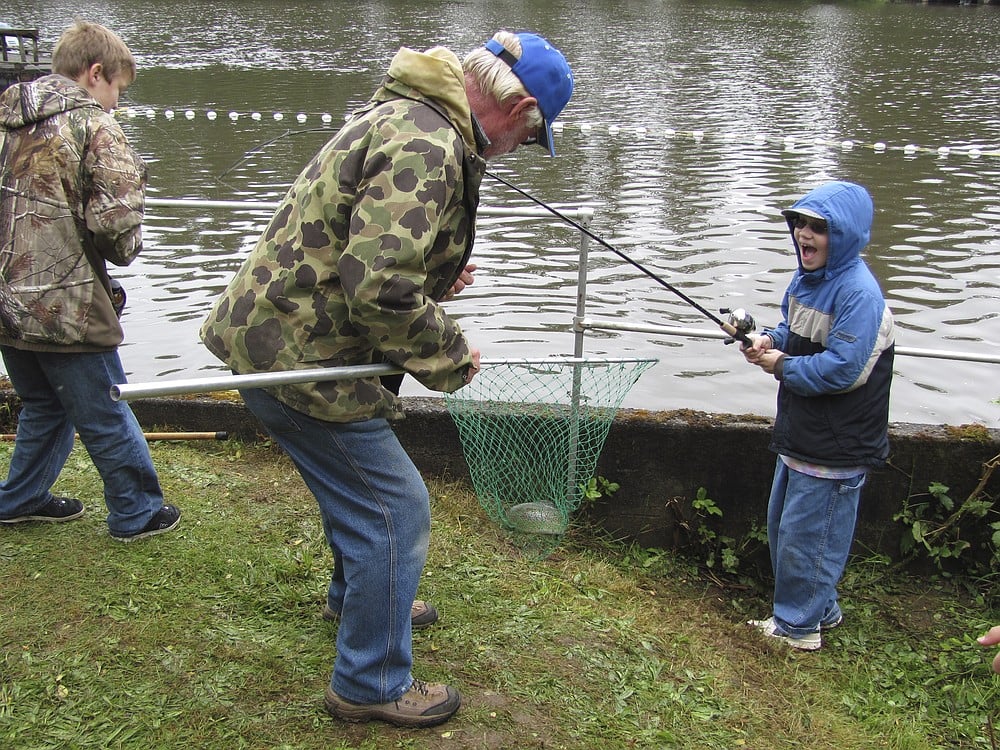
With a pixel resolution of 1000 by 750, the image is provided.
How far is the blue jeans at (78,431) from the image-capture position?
340 centimetres

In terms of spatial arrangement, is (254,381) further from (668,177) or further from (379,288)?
(668,177)

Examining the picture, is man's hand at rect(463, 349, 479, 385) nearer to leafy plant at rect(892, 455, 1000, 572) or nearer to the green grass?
the green grass

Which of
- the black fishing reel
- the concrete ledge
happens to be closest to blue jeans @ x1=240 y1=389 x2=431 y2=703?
the black fishing reel

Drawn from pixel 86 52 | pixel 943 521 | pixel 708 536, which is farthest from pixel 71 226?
pixel 943 521

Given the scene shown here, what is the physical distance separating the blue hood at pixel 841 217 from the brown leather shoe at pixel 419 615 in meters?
1.90

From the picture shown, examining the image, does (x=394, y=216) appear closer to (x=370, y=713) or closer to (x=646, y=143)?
(x=370, y=713)

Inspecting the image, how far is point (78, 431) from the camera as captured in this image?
347 cm

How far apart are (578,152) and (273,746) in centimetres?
1212

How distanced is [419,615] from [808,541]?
158cm

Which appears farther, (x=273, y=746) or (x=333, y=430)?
(x=273, y=746)

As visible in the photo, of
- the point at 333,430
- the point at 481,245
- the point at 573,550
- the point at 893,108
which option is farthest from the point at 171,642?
the point at 893,108

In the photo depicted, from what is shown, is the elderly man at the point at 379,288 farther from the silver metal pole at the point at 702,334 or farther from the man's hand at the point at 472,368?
the silver metal pole at the point at 702,334

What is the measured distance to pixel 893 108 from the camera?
17297 mm

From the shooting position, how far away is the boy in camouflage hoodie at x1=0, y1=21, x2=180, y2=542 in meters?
3.19
